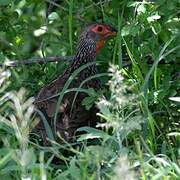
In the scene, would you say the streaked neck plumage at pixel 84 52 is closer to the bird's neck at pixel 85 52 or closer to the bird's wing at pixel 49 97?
the bird's neck at pixel 85 52

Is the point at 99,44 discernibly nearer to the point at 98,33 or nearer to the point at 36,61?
the point at 98,33

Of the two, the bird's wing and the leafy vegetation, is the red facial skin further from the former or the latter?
the bird's wing

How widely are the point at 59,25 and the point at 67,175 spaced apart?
2.49 metres

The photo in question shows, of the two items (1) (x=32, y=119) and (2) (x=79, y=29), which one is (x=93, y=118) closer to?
(1) (x=32, y=119)

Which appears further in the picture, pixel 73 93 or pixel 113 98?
pixel 73 93

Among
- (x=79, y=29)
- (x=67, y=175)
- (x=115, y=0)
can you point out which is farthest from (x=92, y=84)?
(x=67, y=175)

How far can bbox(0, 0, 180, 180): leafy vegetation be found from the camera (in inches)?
144

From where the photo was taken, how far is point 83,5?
5.68 meters

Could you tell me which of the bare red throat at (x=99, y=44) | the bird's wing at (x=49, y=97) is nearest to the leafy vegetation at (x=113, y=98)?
the bare red throat at (x=99, y=44)

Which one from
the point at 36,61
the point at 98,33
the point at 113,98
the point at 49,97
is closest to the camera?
the point at 113,98

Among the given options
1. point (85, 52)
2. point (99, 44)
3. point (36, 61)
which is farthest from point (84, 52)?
point (36, 61)

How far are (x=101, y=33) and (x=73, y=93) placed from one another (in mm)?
660

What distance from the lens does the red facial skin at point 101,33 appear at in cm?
557

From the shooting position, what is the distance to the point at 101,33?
567 cm
